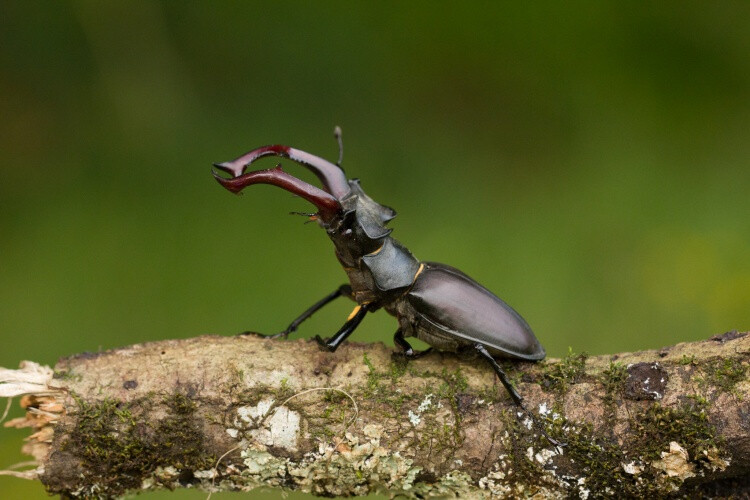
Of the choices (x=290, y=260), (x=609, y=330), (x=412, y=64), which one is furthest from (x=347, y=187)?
(x=412, y=64)

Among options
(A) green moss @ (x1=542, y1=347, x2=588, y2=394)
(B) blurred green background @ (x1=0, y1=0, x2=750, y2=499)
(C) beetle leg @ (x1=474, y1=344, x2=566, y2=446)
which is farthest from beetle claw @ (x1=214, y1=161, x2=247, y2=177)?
(B) blurred green background @ (x1=0, y1=0, x2=750, y2=499)

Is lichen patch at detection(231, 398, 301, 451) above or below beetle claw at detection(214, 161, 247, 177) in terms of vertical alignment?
below

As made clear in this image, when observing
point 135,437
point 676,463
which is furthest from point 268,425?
point 676,463

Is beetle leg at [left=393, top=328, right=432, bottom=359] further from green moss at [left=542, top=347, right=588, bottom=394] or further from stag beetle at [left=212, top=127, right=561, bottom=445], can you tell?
green moss at [left=542, top=347, right=588, bottom=394]

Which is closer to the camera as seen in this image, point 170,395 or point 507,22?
point 170,395

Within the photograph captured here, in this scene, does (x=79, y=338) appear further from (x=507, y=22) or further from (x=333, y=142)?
(x=507, y=22)

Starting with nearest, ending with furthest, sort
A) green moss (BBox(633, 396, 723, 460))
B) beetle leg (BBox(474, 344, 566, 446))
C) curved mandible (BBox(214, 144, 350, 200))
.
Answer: green moss (BBox(633, 396, 723, 460)), beetle leg (BBox(474, 344, 566, 446)), curved mandible (BBox(214, 144, 350, 200))

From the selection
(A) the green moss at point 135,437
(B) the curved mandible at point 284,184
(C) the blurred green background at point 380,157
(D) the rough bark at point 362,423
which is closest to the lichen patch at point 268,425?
(D) the rough bark at point 362,423
